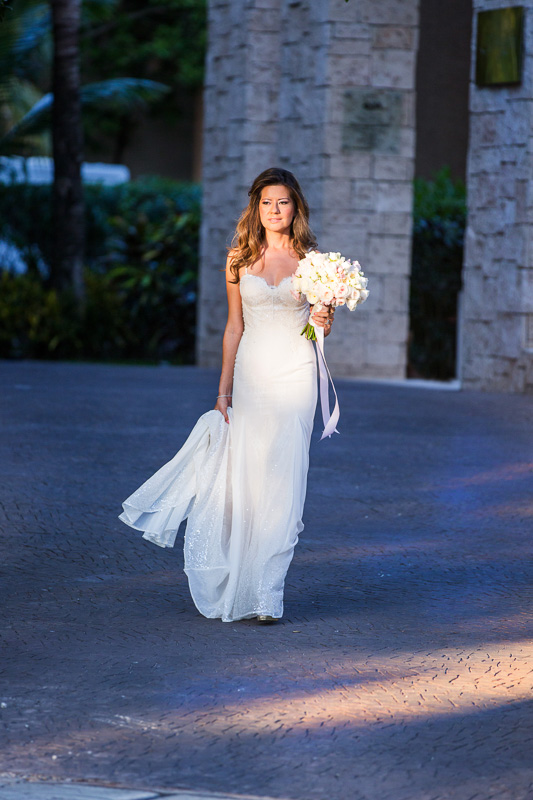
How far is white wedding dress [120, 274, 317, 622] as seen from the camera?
541 cm

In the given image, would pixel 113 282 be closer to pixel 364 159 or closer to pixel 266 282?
pixel 364 159

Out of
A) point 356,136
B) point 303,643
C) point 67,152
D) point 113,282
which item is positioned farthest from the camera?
point 113,282

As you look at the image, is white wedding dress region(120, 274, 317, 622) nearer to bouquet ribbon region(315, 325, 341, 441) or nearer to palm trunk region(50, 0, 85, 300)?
bouquet ribbon region(315, 325, 341, 441)

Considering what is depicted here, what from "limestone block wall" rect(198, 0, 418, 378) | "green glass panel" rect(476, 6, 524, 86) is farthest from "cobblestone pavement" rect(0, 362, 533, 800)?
"limestone block wall" rect(198, 0, 418, 378)

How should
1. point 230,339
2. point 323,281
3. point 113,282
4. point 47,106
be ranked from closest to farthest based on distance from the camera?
point 323,281 → point 230,339 → point 113,282 → point 47,106

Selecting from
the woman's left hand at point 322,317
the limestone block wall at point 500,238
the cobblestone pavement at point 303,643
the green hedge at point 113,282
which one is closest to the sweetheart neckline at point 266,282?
the woman's left hand at point 322,317

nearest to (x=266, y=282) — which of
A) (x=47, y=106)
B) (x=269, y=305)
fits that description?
(x=269, y=305)

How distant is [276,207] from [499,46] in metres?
9.06

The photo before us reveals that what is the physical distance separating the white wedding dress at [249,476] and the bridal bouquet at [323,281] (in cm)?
18

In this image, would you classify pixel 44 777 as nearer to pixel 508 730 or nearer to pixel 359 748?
pixel 359 748

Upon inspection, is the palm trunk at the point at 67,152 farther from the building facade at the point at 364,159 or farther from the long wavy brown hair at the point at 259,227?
the long wavy brown hair at the point at 259,227

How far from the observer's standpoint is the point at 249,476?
5512mm

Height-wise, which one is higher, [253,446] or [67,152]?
[67,152]

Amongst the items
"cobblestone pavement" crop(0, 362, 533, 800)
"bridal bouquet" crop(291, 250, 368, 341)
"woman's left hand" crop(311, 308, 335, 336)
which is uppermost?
"bridal bouquet" crop(291, 250, 368, 341)
